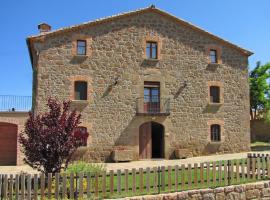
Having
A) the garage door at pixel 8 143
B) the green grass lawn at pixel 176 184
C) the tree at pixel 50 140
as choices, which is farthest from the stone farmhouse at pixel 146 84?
the green grass lawn at pixel 176 184

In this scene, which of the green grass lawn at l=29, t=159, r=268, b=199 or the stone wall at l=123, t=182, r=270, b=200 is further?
the stone wall at l=123, t=182, r=270, b=200

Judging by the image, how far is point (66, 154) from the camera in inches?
400

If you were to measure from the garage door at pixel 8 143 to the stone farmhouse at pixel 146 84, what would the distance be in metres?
2.12

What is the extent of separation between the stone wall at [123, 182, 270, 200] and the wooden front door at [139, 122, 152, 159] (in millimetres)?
10716

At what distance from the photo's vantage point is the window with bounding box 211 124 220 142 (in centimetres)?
2227

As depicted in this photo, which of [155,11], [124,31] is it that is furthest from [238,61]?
[124,31]

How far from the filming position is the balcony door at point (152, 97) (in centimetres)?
2067

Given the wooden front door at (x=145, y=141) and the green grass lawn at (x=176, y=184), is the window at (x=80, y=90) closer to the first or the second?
the wooden front door at (x=145, y=141)

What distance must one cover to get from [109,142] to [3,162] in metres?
6.28

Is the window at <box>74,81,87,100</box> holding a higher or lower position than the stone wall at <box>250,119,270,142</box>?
higher

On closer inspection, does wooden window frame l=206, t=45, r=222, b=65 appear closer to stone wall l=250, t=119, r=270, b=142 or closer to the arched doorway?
the arched doorway

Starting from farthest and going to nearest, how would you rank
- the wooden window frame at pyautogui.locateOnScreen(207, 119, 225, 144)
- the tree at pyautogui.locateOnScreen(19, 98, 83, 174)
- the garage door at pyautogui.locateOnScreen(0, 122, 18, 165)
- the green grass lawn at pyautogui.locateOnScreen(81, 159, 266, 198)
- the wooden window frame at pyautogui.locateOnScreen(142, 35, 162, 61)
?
the wooden window frame at pyautogui.locateOnScreen(207, 119, 225, 144) < the wooden window frame at pyautogui.locateOnScreen(142, 35, 162, 61) < the garage door at pyautogui.locateOnScreen(0, 122, 18, 165) < the tree at pyautogui.locateOnScreen(19, 98, 83, 174) < the green grass lawn at pyautogui.locateOnScreen(81, 159, 266, 198)

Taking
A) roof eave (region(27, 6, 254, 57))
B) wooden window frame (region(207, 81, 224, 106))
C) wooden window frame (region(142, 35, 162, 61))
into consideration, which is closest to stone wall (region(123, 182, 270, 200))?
wooden window frame (region(207, 81, 224, 106))

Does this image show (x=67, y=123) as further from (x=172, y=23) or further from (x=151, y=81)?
(x=172, y=23)
